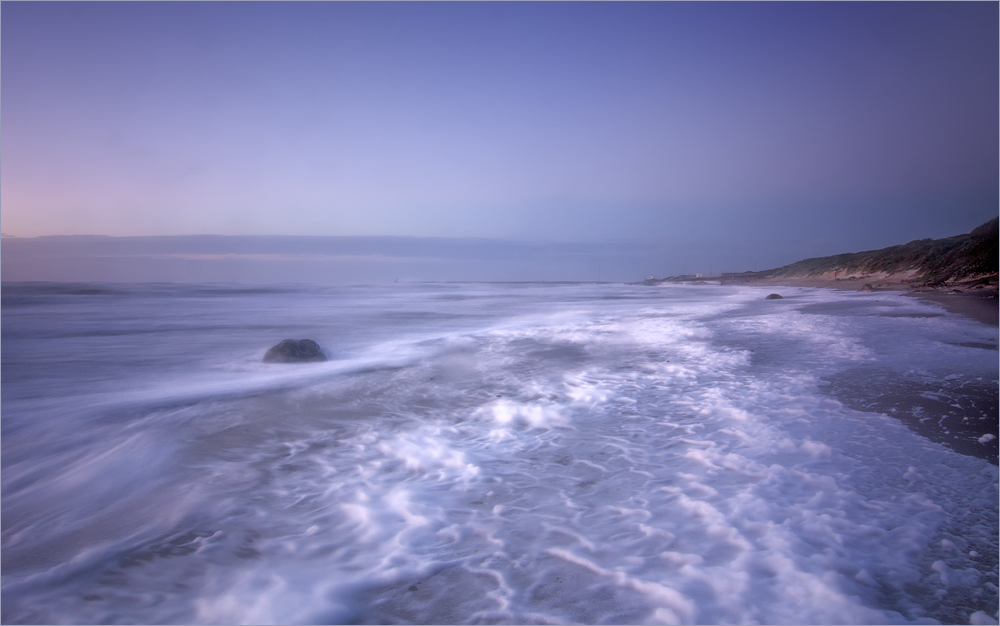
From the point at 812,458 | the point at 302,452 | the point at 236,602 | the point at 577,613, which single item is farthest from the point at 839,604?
the point at 302,452

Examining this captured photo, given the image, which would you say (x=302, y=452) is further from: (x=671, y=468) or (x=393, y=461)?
(x=671, y=468)

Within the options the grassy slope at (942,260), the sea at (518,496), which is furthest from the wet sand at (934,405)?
the grassy slope at (942,260)

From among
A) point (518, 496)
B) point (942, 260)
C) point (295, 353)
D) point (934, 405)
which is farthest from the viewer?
point (942, 260)

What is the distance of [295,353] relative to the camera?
8.37m

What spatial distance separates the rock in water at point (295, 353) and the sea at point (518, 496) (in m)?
1.45

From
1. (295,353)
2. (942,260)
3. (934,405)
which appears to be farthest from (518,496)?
(942,260)

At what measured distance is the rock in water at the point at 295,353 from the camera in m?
8.30

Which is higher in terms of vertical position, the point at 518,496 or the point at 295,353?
the point at 518,496

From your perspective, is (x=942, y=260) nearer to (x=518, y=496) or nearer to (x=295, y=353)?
(x=295, y=353)

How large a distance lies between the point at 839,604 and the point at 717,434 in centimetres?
210

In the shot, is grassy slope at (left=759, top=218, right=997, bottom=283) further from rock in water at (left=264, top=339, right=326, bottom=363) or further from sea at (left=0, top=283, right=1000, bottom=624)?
rock in water at (left=264, top=339, right=326, bottom=363)

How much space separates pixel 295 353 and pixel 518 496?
20.8 ft

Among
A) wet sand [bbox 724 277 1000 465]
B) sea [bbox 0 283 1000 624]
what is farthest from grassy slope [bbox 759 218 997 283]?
sea [bbox 0 283 1000 624]

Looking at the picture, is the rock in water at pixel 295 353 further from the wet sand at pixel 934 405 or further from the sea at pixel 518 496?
the wet sand at pixel 934 405
